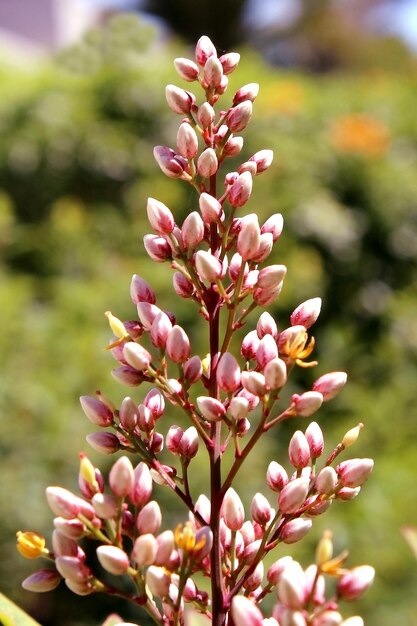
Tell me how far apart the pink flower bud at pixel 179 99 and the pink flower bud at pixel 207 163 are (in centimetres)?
8

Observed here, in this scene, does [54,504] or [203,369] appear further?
[203,369]

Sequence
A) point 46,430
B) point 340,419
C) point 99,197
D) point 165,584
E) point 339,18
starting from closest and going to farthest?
point 165,584
point 46,430
point 340,419
point 99,197
point 339,18

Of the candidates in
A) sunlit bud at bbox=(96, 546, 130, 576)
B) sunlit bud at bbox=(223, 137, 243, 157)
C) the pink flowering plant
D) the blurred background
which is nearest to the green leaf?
the pink flowering plant

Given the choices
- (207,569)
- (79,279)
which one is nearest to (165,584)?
(207,569)

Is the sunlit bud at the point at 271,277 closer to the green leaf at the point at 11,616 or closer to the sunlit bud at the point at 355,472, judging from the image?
the sunlit bud at the point at 355,472

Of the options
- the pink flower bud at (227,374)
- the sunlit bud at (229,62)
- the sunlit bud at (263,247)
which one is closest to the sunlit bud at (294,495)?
the pink flower bud at (227,374)

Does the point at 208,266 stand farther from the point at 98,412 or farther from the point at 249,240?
the point at 98,412

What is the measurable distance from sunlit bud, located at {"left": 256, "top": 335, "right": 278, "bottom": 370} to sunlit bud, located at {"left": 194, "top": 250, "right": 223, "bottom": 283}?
0.24 feet

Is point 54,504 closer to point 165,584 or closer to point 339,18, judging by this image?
point 165,584

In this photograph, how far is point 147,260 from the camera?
423cm

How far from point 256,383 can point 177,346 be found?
98 millimetres

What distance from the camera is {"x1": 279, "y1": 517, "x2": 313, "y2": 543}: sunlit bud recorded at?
80cm

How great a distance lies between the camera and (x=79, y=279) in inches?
175

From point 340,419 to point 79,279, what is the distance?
1489 millimetres
